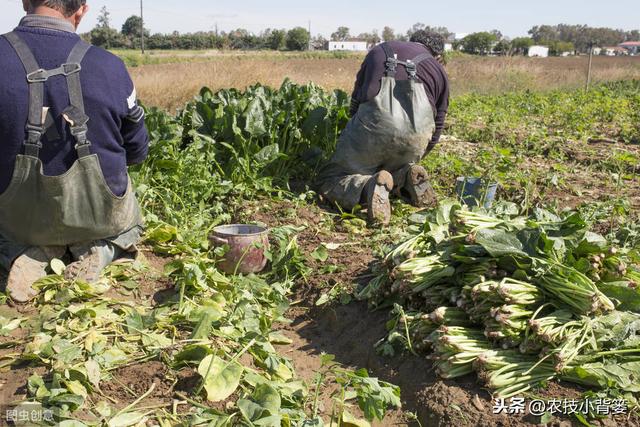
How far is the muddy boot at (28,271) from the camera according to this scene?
11.1 feet

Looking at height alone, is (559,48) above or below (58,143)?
above

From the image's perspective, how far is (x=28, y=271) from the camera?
347cm

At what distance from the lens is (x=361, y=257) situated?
4.29 meters

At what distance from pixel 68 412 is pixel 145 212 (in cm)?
236

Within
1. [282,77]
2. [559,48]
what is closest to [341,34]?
Result: [559,48]

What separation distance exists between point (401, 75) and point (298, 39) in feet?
200

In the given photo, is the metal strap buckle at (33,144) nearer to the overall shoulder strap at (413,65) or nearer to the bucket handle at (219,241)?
the bucket handle at (219,241)

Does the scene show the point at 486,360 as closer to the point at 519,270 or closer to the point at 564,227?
the point at 519,270

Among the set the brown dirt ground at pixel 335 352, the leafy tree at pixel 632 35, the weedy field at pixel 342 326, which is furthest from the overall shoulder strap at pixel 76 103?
the leafy tree at pixel 632 35

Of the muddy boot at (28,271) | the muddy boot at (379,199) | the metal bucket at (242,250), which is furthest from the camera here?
the muddy boot at (379,199)

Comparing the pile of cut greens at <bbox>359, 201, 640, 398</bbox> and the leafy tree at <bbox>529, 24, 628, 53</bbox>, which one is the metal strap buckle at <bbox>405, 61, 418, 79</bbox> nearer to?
the pile of cut greens at <bbox>359, 201, 640, 398</bbox>

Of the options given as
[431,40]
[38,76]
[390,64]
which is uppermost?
[431,40]

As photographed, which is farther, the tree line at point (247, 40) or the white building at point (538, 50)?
the white building at point (538, 50)

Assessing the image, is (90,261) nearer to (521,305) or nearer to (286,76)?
(521,305)
